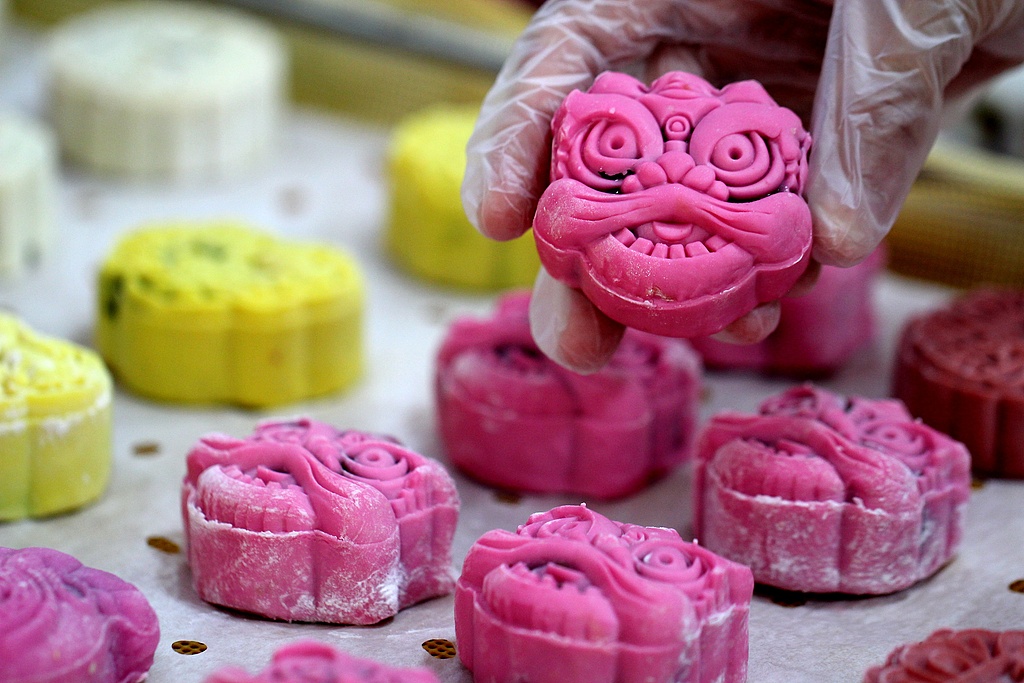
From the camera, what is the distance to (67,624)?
83.0 inches

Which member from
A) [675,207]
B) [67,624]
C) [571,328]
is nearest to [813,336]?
[571,328]

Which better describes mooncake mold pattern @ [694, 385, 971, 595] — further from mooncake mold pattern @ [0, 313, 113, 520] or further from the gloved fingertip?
mooncake mold pattern @ [0, 313, 113, 520]

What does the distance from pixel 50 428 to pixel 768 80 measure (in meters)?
1.60

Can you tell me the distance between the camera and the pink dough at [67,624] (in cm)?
204

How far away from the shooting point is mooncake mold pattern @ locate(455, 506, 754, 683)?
207 centimetres

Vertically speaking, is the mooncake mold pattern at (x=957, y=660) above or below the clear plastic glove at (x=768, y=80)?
below

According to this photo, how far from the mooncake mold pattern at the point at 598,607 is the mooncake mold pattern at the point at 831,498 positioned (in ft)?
1.09

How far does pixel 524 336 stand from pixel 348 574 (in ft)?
2.71

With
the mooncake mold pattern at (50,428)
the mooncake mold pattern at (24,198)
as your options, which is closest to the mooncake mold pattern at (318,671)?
the mooncake mold pattern at (50,428)

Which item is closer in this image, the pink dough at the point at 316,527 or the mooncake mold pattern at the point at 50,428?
the pink dough at the point at 316,527

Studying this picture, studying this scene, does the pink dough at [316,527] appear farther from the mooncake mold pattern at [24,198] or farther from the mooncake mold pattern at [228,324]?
the mooncake mold pattern at [24,198]

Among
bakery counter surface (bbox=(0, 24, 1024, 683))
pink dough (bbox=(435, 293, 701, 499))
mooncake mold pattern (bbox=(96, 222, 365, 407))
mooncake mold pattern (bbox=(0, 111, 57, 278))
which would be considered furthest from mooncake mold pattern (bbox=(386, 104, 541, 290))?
mooncake mold pattern (bbox=(0, 111, 57, 278))

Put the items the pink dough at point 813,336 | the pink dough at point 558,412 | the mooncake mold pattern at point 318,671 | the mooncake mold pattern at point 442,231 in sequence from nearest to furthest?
1. the mooncake mold pattern at point 318,671
2. the pink dough at point 558,412
3. the pink dough at point 813,336
4. the mooncake mold pattern at point 442,231

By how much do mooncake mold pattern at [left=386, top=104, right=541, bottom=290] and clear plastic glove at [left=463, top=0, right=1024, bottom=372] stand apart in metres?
1.16
